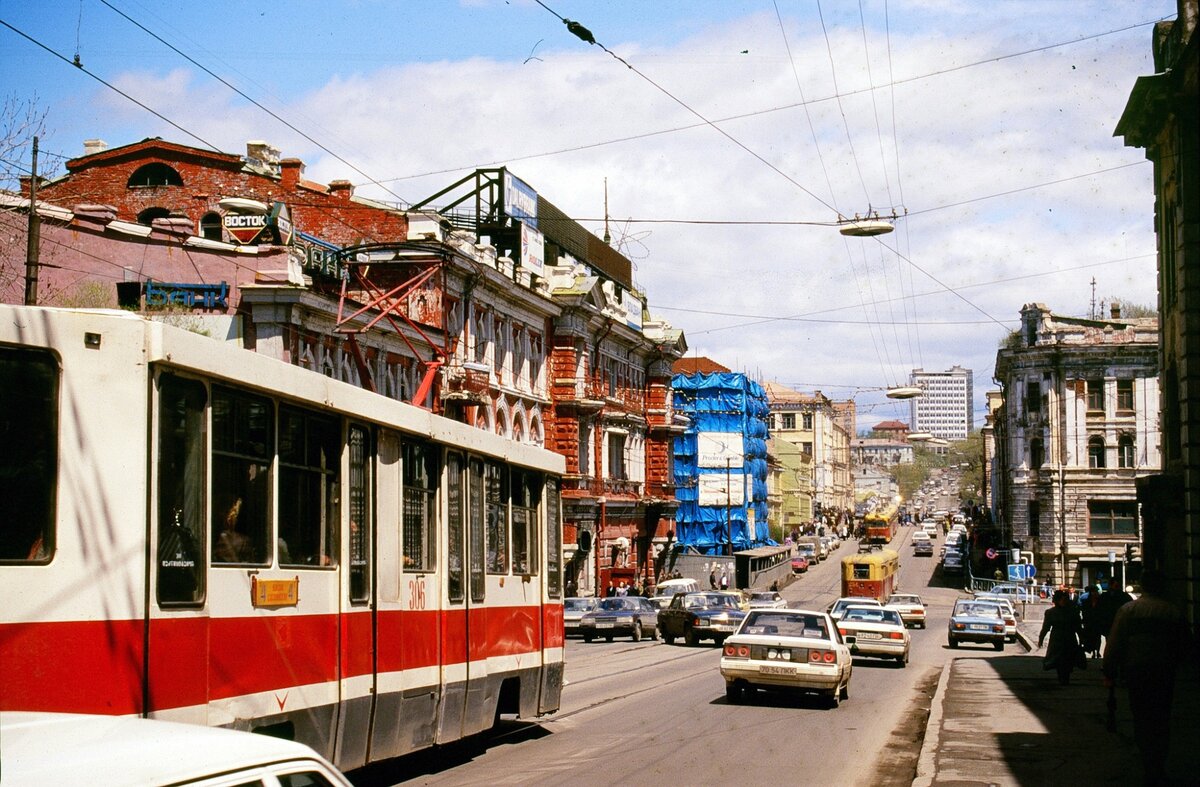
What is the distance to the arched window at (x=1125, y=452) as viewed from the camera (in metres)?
80.9

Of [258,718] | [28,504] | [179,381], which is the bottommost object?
[258,718]

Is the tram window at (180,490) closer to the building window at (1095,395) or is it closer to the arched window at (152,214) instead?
the arched window at (152,214)

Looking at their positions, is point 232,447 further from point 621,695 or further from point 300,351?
point 300,351

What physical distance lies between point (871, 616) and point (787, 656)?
13.7m

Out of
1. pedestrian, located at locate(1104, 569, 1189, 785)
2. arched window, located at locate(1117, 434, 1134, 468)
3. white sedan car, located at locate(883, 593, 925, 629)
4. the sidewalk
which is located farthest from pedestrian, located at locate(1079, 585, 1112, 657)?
arched window, located at locate(1117, 434, 1134, 468)

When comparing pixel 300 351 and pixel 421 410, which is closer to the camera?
pixel 421 410

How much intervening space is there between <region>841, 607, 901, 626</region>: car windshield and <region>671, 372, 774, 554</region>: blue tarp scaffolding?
185ft

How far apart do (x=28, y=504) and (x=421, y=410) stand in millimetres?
5347

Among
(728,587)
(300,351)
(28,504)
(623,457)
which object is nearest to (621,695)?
(28,504)

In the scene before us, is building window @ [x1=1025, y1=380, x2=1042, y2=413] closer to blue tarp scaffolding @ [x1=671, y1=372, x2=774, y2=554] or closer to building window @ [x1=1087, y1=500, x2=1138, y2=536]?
building window @ [x1=1087, y1=500, x2=1138, y2=536]

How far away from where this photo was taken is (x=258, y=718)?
31.3ft

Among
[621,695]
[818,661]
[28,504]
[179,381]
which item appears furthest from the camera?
[621,695]

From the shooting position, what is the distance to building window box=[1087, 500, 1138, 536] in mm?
81125

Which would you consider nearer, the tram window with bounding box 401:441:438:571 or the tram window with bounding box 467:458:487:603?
the tram window with bounding box 401:441:438:571
